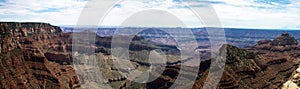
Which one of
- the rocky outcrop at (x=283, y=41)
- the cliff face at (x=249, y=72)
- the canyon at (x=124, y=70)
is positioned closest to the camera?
the cliff face at (x=249, y=72)

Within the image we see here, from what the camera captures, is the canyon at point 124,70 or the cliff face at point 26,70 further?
the cliff face at point 26,70

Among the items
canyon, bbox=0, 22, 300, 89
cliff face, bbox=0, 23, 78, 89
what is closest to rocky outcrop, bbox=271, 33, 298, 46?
canyon, bbox=0, 22, 300, 89

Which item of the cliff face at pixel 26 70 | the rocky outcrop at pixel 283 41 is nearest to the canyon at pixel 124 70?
the cliff face at pixel 26 70

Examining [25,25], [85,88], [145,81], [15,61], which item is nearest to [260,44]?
[145,81]

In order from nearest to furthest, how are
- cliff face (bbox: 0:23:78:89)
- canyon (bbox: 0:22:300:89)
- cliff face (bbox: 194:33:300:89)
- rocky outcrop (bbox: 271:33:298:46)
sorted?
cliff face (bbox: 194:33:300:89) → canyon (bbox: 0:22:300:89) → cliff face (bbox: 0:23:78:89) → rocky outcrop (bbox: 271:33:298:46)

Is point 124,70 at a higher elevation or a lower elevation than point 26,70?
lower

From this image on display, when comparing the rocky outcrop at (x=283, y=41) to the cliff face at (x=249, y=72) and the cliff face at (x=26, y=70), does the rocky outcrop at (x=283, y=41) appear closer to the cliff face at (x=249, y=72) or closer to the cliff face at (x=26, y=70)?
the cliff face at (x=249, y=72)

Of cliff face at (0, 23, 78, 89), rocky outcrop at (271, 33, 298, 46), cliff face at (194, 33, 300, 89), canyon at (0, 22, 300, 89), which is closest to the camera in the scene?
cliff face at (194, 33, 300, 89)

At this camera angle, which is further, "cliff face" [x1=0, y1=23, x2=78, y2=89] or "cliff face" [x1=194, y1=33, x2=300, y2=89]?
"cliff face" [x1=0, y1=23, x2=78, y2=89]

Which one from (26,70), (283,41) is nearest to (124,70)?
(26,70)

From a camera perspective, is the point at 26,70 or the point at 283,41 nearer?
the point at 26,70

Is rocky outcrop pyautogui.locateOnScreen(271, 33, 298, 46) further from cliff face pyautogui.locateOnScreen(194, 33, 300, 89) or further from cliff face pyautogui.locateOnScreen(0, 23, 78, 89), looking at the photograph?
cliff face pyautogui.locateOnScreen(0, 23, 78, 89)

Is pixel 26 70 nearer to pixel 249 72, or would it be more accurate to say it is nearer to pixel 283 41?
pixel 249 72
